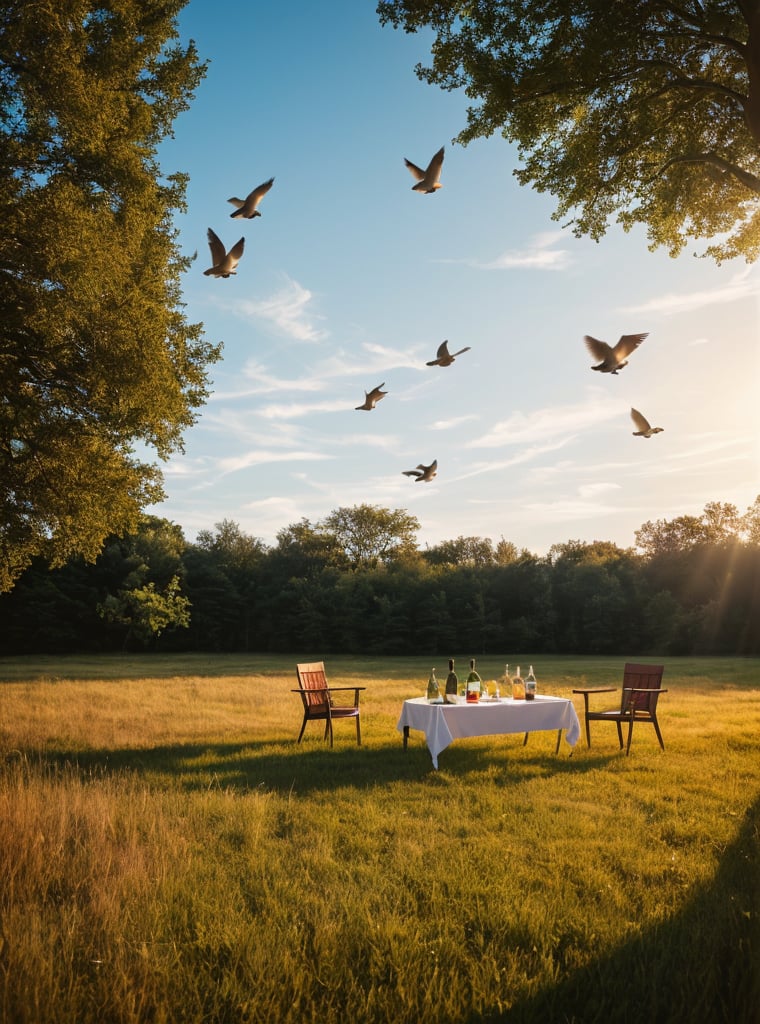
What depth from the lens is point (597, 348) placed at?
9.30 meters

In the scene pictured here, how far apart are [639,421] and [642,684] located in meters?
4.19

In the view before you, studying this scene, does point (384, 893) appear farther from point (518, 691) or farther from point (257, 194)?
point (257, 194)

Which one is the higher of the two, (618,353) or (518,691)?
(618,353)

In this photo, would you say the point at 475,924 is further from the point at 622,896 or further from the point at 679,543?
the point at 679,543

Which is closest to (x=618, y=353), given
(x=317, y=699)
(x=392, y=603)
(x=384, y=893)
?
(x=317, y=699)

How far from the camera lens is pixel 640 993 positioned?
3.39 metres

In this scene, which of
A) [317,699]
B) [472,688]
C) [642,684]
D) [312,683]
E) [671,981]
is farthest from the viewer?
[312,683]

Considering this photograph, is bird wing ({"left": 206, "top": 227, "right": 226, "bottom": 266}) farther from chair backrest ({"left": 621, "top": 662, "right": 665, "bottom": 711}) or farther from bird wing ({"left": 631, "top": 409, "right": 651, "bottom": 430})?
chair backrest ({"left": 621, "top": 662, "right": 665, "bottom": 711})

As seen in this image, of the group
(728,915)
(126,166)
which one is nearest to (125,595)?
(126,166)

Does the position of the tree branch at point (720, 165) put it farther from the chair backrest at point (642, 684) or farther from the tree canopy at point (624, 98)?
the chair backrest at point (642, 684)

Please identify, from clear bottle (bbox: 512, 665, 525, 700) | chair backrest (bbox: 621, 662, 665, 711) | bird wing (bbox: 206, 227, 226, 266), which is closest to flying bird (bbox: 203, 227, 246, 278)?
bird wing (bbox: 206, 227, 226, 266)

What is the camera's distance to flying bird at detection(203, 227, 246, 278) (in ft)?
30.2

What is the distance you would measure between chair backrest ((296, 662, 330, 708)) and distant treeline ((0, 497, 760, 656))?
3735 centimetres

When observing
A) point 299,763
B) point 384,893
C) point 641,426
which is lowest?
point 299,763
